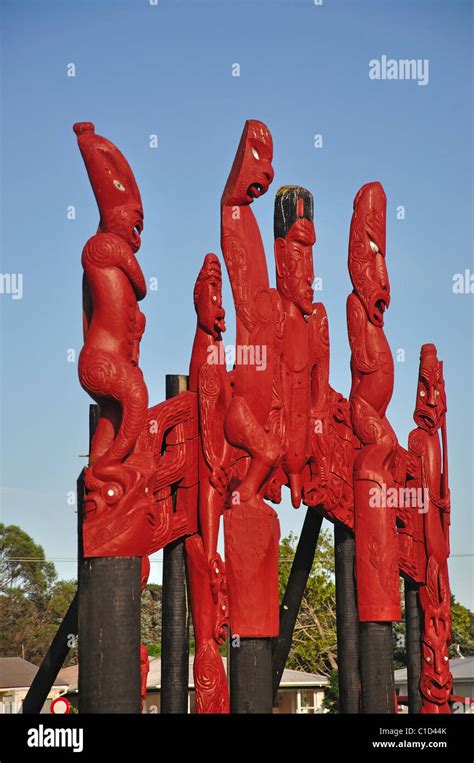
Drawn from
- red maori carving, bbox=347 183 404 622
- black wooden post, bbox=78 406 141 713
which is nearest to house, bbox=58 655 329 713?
red maori carving, bbox=347 183 404 622

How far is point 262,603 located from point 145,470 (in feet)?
4.97

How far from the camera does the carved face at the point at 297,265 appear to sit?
398 inches

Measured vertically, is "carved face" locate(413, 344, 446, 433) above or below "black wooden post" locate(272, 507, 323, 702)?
above

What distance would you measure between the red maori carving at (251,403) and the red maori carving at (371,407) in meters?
1.63

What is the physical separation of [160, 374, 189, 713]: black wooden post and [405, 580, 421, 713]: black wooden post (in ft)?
12.1

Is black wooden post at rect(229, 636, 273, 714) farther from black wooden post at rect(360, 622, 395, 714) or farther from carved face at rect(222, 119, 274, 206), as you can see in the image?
carved face at rect(222, 119, 274, 206)

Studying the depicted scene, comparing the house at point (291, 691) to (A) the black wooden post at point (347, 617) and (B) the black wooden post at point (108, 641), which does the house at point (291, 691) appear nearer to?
(A) the black wooden post at point (347, 617)

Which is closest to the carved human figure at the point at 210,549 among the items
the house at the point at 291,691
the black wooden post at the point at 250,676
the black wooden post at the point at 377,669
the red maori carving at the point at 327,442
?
the black wooden post at the point at 250,676

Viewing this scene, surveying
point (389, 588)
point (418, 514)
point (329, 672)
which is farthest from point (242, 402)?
point (329, 672)

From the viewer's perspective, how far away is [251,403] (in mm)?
9008

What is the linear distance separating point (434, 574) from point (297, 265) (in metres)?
3.95

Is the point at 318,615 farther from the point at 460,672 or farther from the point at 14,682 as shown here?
the point at 14,682

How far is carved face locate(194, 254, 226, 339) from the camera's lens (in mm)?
10094

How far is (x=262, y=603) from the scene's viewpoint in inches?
347
